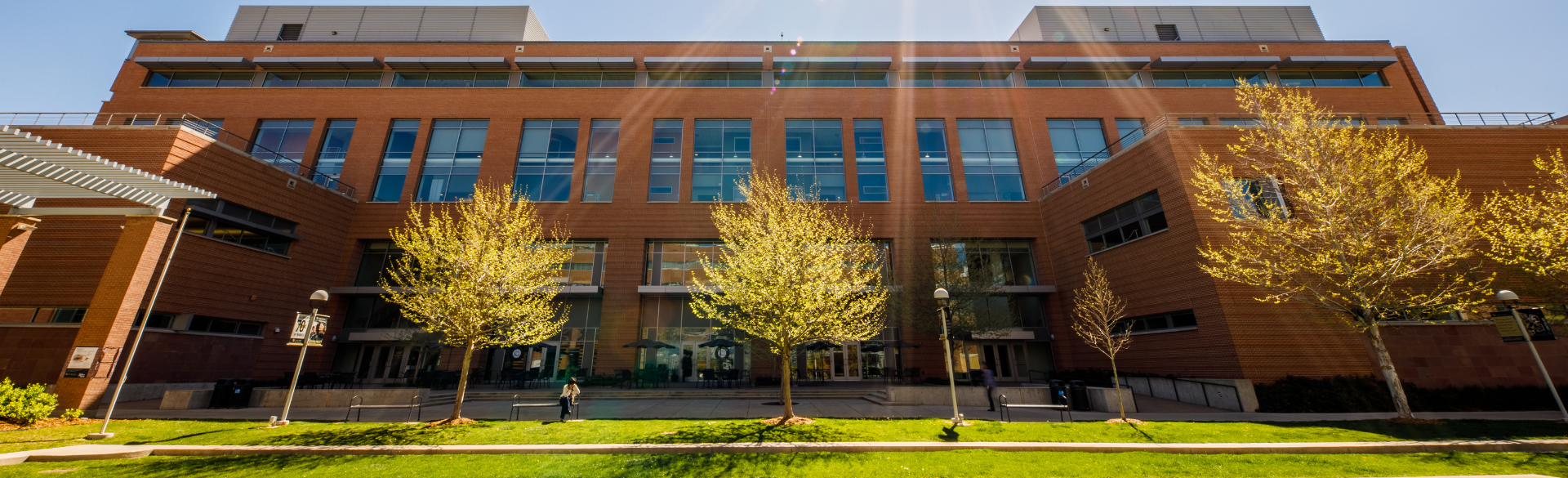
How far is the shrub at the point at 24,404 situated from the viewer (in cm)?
1166

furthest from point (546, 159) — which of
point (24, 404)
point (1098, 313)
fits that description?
point (1098, 313)

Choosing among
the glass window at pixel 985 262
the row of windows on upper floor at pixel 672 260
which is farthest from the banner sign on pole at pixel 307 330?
the glass window at pixel 985 262

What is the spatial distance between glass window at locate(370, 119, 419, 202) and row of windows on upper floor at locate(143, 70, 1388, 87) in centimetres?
375

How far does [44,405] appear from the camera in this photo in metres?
12.3

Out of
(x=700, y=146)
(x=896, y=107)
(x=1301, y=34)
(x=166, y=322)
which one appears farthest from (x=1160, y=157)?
(x=166, y=322)

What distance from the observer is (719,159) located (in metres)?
31.4

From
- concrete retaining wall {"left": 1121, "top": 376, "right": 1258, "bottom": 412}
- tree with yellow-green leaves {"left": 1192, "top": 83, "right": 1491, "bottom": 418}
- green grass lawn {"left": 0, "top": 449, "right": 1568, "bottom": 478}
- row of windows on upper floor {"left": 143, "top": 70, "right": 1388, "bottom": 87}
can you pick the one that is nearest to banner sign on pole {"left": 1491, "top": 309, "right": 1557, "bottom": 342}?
tree with yellow-green leaves {"left": 1192, "top": 83, "right": 1491, "bottom": 418}

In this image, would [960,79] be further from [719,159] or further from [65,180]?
[65,180]

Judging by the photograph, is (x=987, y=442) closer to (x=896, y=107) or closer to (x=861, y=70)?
(x=896, y=107)

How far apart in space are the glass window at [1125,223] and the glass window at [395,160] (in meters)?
36.5

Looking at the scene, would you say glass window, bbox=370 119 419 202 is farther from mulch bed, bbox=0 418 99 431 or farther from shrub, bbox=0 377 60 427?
shrub, bbox=0 377 60 427

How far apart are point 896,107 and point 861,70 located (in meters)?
4.22

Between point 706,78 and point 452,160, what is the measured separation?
16.3 m

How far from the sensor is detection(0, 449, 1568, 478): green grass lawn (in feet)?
29.0
